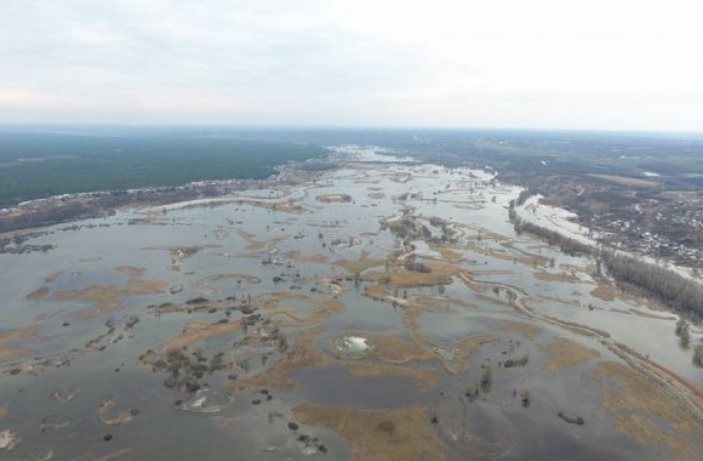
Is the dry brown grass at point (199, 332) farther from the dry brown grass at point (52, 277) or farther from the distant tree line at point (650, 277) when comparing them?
the distant tree line at point (650, 277)

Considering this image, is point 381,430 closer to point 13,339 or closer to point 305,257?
point 13,339

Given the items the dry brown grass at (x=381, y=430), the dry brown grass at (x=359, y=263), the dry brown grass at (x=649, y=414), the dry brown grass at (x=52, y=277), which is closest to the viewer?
the dry brown grass at (x=381, y=430)

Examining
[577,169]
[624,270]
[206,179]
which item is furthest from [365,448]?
[577,169]

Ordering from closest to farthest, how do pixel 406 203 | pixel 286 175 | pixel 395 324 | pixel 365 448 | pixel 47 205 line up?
pixel 365 448, pixel 395 324, pixel 47 205, pixel 406 203, pixel 286 175

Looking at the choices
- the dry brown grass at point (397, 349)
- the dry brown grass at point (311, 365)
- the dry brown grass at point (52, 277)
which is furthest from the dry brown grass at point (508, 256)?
the dry brown grass at point (52, 277)

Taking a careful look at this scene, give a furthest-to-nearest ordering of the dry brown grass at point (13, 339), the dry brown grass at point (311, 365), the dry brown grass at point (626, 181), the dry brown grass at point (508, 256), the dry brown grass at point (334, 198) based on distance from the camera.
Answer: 1. the dry brown grass at point (626, 181)
2. the dry brown grass at point (334, 198)
3. the dry brown grass at point (508, 256)
4. the dry brown grass at point (13, 339)
5. the dry brown grass at point (311, 365)

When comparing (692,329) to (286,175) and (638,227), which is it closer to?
(638,227)
